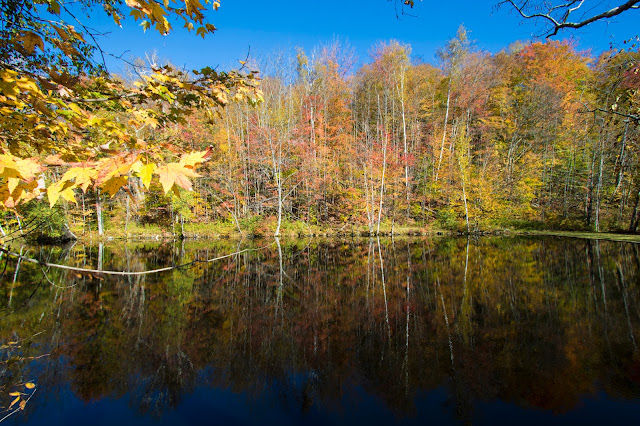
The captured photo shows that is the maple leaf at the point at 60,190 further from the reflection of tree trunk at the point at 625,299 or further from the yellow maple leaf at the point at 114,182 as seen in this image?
the reflection of tree trunk at the point at 625,299

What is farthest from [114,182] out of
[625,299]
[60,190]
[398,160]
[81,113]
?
[398,160]

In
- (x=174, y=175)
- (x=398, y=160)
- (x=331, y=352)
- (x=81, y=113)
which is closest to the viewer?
(x=174, y=175)

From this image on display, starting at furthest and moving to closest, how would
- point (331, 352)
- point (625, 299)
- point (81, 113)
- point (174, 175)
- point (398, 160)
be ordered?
1. point (398, 160)
2. point (625, 299)
3. point (331, 352)
4. point (81, 113)
5. point (174, 175)

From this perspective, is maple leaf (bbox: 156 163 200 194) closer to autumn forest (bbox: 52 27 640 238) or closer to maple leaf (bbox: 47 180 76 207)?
maple leaf (bbox: 47 180 76 207)

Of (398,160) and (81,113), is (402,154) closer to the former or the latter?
(398,160)

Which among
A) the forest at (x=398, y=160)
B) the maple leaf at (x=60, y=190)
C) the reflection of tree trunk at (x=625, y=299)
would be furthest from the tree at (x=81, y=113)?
the forest at (x=398, y=160)

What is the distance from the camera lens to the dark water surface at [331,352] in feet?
10.7

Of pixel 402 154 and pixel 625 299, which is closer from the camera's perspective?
pixel 625 299

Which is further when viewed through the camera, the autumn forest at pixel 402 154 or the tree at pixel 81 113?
the autumn forest at pixel 402 154

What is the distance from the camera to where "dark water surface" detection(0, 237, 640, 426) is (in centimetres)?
326

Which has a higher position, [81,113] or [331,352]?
[81,113]

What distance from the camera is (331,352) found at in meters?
4.34

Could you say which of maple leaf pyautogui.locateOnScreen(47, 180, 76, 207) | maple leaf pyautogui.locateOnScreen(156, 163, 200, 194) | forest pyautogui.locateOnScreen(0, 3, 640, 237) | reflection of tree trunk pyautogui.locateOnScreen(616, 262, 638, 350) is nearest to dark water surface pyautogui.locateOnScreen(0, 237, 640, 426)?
reflection of tree trunk pyautogui.locateOnScreen(616, 262, 638, 350)

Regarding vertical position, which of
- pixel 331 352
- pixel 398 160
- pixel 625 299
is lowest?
pixel 331 352
